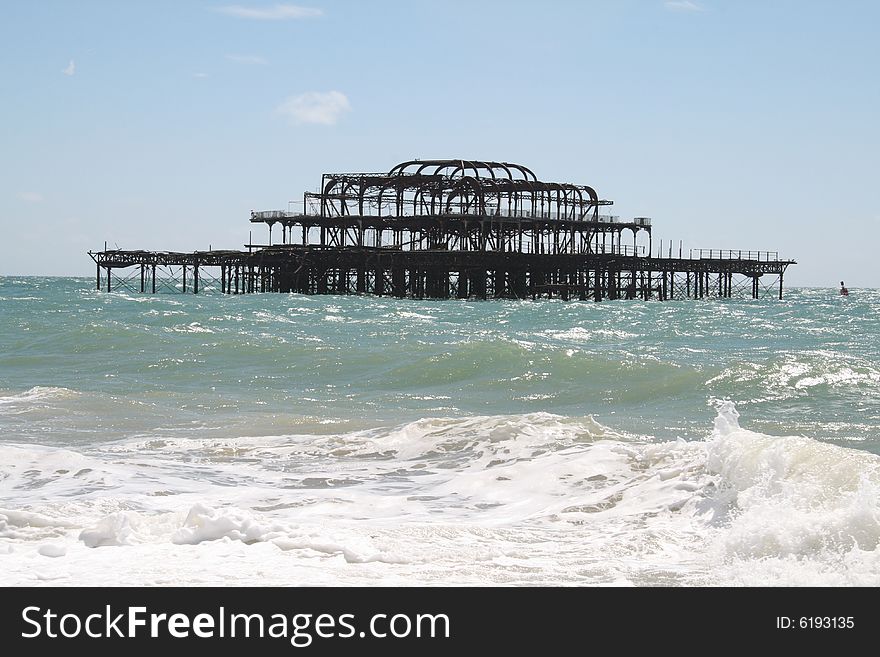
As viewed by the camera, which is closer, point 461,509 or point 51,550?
point 51,550

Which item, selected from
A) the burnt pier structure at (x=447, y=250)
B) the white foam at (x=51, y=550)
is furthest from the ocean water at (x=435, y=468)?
the burnt pier structure at (x=447, y=250)

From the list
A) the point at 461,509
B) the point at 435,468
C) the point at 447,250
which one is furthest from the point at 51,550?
the point at 447,250

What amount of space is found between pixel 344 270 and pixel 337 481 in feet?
201

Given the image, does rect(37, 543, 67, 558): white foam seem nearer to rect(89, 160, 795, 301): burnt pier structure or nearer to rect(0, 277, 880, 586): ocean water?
rect(0, 277, 880, 586): ocean water

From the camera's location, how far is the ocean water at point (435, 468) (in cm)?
720

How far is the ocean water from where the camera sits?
7195 millimetres

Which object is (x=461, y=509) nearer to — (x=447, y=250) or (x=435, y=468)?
(x=435, y=468)

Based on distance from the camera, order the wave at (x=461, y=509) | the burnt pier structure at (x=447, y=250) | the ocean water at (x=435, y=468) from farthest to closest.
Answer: the burnt pier structure at (x=447, y=250)
the ocean water at (x=435, y=468)
the wave at (x=461, y=509)

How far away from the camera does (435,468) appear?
38.1 ft

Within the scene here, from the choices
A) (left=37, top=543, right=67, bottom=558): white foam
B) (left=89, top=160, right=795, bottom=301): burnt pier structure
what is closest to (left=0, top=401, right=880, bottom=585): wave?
(left=37, top=543, right=67, bottom=558): white foam

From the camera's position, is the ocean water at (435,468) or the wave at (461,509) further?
the ocean water at (435,468)

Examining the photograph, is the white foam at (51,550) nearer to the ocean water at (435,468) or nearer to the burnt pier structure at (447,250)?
the ocean water at (435,468)
